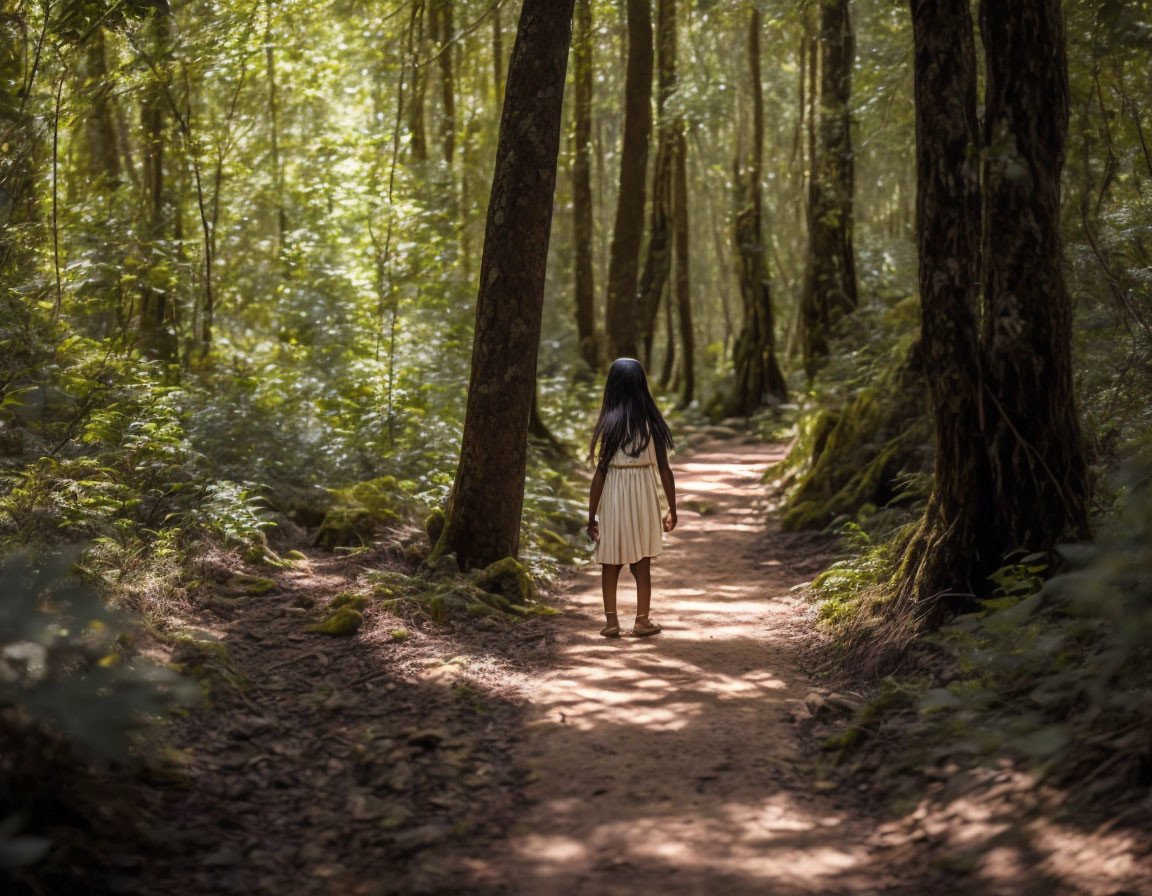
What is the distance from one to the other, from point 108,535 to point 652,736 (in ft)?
14.4

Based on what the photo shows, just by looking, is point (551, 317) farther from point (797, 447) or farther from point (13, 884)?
point (13, 884)

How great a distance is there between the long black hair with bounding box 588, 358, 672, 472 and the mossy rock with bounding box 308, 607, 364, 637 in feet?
7.21

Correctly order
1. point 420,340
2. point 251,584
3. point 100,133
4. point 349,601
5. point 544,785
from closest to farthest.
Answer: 1. point 544,785
2. point 349,601
3. point 251,584
4. point 100,133
5. point 420,340

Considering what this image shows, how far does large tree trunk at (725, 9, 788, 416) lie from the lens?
24.4 meters

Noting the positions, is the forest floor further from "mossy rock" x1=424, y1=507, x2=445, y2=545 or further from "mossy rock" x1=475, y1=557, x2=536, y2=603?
"mossy rock" x1=424, y1=507, x2=445, y2=545

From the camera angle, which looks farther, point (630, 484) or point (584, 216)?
point (584, 216)

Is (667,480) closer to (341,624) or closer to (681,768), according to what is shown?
(341,624)

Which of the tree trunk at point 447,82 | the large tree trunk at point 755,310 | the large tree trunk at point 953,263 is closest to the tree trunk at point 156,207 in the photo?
the tree trunk at point 447,82

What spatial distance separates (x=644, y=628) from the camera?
793cm

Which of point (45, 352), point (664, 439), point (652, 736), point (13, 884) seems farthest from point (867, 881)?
point (45, 352)

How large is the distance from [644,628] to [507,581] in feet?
4.58

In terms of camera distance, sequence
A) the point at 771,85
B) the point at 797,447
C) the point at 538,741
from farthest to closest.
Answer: the point at 771,85 < the point at 797,447 < the point at 538,741

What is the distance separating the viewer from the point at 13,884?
3410mm

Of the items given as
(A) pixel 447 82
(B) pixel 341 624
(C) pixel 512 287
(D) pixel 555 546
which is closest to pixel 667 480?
(C) pixel 512 287
